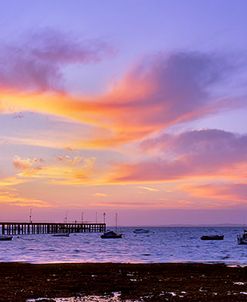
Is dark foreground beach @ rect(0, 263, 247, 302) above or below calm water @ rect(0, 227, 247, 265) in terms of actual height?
above

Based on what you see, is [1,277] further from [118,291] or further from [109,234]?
[109,234]

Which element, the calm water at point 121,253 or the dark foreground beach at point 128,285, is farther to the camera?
the calm water at point 121,253

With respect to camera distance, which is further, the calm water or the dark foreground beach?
the calm water

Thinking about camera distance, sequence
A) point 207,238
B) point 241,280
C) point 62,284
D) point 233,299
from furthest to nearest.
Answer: point 207,238, point 241,280, point 62,284, point 233,299

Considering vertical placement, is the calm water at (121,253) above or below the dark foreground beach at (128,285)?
below

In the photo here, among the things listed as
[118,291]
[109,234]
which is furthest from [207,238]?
[118,291]

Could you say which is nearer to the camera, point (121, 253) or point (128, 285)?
point (128, 285)

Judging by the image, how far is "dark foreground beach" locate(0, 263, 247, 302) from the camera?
1040 inches

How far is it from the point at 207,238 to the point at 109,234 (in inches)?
1170

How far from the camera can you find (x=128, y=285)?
31.3 meters

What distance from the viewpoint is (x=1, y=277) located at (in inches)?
1428

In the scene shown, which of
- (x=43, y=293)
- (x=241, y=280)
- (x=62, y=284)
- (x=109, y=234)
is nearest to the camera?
(x=43, y=293)

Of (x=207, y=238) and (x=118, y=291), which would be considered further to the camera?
(x=207, y=238)

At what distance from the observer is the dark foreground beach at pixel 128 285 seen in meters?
26.4
